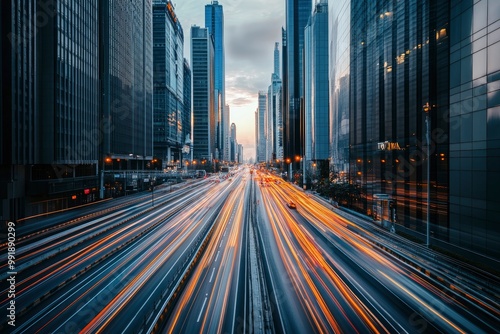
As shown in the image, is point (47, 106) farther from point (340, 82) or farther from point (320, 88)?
point (320, 88)

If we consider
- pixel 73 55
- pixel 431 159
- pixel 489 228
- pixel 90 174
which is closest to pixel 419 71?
pixel 431 159

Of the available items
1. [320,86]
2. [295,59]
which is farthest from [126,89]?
[295,59]

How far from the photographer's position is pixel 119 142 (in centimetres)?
7675

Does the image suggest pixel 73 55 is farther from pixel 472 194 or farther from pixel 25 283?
pixel 472 194

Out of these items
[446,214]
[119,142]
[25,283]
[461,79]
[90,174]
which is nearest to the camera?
[25,283]

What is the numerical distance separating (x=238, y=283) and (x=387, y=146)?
30896mm

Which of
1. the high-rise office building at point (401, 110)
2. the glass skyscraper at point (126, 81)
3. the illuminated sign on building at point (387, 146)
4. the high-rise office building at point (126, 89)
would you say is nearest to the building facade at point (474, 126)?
the high-rise office building at point (401, 110)

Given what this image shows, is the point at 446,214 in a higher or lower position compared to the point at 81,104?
lower

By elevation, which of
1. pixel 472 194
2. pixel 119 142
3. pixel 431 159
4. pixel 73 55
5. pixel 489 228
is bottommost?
pixel 489 228

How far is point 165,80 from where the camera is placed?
134000 mm

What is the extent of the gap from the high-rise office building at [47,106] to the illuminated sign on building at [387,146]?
50.1 m

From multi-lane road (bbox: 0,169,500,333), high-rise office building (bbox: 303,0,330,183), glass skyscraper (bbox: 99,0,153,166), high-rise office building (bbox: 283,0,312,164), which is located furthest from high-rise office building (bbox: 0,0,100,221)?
high-rise office building (bbox: 283,0,312,164)

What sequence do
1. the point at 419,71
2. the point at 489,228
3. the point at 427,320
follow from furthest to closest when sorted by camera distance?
the point at 419,71
the point at 489,228
the point at 427,320

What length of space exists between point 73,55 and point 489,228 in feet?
208
